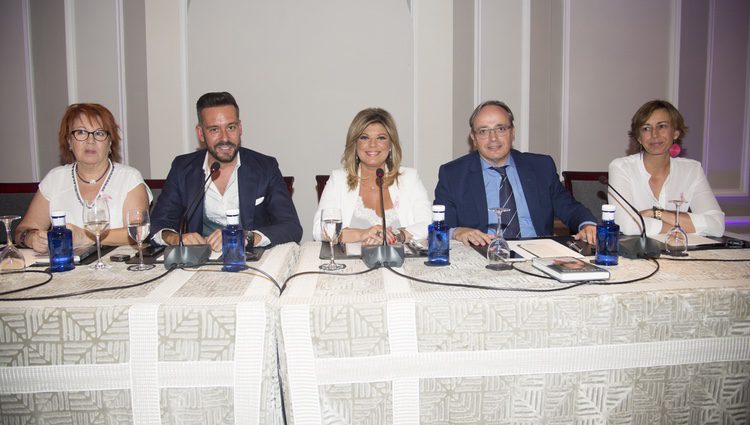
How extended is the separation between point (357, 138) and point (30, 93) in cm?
251

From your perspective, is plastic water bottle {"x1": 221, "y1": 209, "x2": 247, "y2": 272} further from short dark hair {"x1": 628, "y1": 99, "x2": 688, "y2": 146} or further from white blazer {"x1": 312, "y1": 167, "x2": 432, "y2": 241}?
short dark hair {"x1": 628, "y1": 99, "x2": 688, "y2": 146}

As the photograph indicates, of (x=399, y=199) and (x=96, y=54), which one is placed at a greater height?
(x=96, y=54)

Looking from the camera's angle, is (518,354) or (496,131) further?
(496,131)

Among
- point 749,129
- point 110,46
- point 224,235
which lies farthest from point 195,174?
point 749,129

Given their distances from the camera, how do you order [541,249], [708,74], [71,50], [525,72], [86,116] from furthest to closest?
[708,74], [525,72], [71,50], [86,116], [541,249]

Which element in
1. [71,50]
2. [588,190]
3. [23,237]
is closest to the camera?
[23,237]

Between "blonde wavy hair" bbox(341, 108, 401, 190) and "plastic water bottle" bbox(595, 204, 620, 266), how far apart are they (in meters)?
1.27

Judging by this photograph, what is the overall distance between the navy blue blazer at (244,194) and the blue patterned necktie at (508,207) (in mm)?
1089

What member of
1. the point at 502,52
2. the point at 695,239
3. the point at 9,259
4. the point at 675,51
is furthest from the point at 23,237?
the point at 675,51

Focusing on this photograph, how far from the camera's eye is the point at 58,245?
1.81 m

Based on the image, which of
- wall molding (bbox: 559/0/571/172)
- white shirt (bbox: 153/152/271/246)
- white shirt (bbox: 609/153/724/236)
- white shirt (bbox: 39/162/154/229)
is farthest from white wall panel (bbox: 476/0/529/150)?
white shirt (bbox: 39/162/154/229)

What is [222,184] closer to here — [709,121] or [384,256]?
[384,256]

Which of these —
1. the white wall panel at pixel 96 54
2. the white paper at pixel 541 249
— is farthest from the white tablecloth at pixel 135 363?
the white wall panel at pixel 96 54

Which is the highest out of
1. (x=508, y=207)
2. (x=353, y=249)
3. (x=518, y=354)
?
(x=508, y=207)
